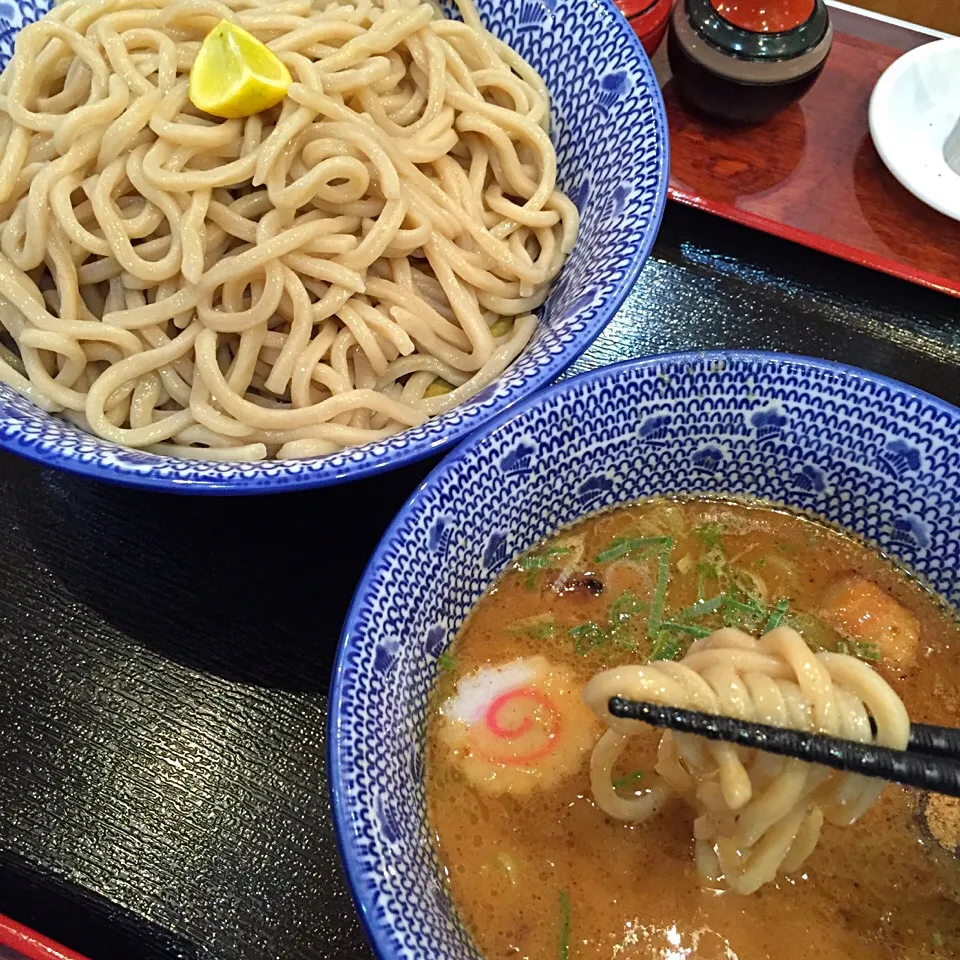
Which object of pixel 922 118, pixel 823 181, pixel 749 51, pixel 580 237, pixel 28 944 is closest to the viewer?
pixel 28 944

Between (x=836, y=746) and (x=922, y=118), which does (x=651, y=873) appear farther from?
(x=922, y=118)

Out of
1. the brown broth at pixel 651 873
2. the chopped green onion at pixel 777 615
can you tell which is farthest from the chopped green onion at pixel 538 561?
the chopped green onion at pixel 777 615

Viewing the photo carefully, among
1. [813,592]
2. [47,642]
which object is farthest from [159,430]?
[813,592]

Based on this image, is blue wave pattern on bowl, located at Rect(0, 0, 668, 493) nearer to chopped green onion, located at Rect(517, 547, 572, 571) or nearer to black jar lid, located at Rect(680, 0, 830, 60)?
chopped green onion, located at Rect(517, 547, 572, 571)

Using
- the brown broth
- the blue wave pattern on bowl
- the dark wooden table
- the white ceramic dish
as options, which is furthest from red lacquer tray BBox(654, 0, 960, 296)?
the brown broth

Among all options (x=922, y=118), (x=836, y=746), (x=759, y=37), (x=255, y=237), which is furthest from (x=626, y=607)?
(x=922, y=118)
